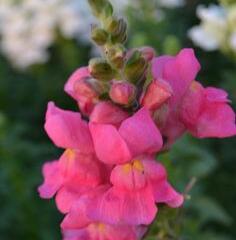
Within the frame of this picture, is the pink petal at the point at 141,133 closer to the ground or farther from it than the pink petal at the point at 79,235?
farther from it

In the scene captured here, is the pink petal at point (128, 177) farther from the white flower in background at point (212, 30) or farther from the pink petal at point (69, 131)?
the white flower in background at point (212, 30)

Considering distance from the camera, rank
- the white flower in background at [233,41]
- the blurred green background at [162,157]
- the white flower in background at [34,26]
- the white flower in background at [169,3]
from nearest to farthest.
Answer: the blurred green background at [162,157]
the white flower in background at [233,41]
the white flower in background at [169,3]
the white flower in background at [34,26]

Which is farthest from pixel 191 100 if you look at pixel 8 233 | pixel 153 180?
pixel 8 233

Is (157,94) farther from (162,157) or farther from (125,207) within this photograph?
(162,157)

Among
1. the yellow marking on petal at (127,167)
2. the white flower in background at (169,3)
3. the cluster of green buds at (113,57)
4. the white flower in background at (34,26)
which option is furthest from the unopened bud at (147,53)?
the white flower in background at (34,26)

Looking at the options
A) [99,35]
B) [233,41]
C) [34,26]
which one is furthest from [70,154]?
[34,26]

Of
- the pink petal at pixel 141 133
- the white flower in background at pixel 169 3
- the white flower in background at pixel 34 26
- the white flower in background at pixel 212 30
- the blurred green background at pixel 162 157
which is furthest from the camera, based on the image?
the white flower in background at pixel 34 26

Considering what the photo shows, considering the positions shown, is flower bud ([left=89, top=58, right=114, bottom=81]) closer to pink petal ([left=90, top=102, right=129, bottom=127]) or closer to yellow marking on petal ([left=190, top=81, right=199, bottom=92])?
pink petal ([left=90, top=102, right=129, bottom=127])
